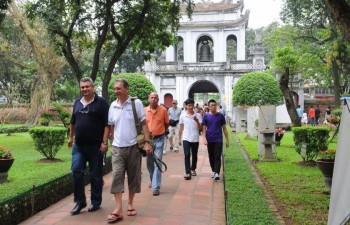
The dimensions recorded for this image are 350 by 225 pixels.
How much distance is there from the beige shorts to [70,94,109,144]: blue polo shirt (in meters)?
0.36

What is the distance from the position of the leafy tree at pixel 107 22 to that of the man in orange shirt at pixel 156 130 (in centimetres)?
452

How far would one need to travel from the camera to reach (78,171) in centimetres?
533

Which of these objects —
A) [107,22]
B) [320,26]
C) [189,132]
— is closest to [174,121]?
[107,22]

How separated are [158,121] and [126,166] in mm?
1916

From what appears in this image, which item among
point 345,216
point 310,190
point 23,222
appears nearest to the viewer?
point 345,216

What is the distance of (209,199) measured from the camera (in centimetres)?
634

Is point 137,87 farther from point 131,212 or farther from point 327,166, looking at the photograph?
point 131,212

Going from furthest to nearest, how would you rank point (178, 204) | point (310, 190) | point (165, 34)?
1. point (165, 34)
2. point (310, 190)
3. point (178, 204)

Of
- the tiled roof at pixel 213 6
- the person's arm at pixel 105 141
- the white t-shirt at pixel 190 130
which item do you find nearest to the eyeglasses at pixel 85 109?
the person's arm at pixel 105 141

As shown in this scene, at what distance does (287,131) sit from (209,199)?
1923 cm

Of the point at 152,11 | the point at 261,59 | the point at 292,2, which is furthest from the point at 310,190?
the point at 261,59

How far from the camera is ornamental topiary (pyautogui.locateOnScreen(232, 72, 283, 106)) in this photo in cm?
2197

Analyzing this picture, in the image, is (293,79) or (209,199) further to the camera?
(293,79)

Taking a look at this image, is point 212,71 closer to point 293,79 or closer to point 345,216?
point 293,79
